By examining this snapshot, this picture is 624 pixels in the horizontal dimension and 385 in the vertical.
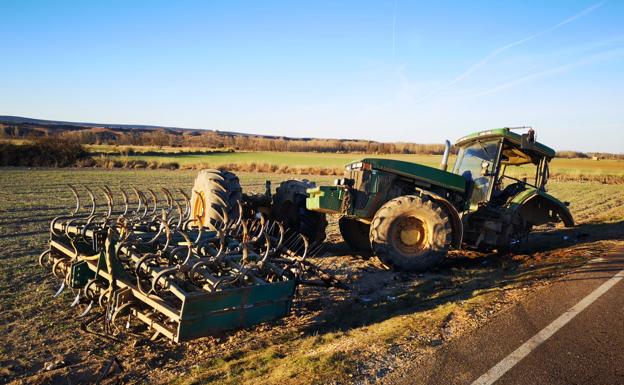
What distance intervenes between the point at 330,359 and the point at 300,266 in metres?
1.66

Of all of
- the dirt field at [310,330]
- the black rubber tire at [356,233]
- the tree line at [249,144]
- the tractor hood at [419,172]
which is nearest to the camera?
the dirt field at [310,330]

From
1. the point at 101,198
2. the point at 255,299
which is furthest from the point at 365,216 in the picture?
the point at 101,198

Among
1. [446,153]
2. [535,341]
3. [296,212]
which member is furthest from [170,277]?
[446,153]

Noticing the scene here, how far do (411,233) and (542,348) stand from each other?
10.5 ft

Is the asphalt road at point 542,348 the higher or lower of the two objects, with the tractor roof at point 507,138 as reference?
lower

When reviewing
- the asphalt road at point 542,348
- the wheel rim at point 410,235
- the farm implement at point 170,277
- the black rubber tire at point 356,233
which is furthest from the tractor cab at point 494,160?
the farm implement at point 170,277

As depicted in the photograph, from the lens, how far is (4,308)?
5293mm

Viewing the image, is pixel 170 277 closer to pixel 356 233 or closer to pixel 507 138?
pixel 356 233

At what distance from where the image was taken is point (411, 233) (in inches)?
279

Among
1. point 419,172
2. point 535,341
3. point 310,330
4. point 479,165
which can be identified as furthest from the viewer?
point 479,165

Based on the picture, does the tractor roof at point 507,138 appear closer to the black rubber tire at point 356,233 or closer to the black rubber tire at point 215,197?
the black rubber tire at point 356,233

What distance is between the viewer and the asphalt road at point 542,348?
351 centimetres

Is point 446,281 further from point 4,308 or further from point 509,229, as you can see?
point 4,308

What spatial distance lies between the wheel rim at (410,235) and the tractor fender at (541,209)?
1.99 meters
